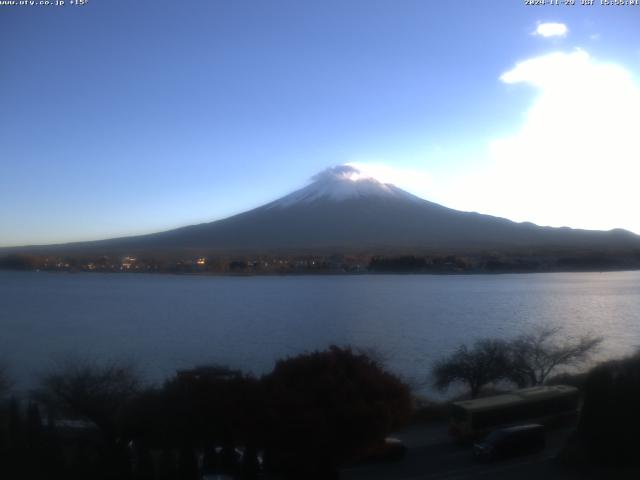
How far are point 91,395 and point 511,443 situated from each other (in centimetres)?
444

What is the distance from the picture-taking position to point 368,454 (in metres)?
5.70

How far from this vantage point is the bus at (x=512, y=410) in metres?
6.70

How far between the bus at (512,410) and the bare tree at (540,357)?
209 centimetres

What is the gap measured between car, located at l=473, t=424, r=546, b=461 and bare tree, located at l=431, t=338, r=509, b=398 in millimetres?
2973

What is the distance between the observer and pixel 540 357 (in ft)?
33.0

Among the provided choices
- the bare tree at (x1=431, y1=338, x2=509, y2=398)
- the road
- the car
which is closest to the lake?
the bare tree at (x1=431, y1=338, x2=509, y2=398)

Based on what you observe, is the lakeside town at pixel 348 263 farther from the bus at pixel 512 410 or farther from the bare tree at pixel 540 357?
the bus at pixel 512 410

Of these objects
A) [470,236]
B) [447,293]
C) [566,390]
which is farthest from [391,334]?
[470,236]

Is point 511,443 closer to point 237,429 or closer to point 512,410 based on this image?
point 512,410

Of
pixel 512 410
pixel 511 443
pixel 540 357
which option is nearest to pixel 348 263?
pixel 540 357

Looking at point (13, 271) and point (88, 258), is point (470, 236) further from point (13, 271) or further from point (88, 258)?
point (13, 271)

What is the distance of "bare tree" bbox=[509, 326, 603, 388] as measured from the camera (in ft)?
31.3

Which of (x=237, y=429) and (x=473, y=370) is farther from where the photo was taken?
(x=473, y=370)

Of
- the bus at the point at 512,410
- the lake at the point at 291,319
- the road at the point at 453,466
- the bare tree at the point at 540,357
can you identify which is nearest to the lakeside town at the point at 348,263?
the lake at the point at 291,319
